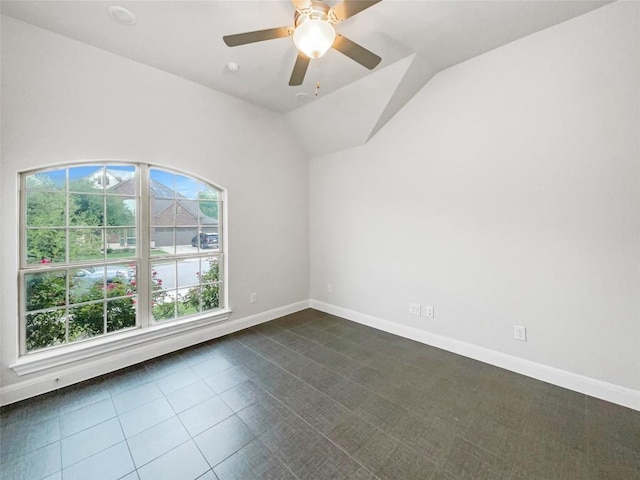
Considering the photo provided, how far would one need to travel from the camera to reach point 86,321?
2480mm

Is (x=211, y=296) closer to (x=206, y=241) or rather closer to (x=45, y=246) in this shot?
(x=206, y=241)

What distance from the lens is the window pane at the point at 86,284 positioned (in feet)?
7.88

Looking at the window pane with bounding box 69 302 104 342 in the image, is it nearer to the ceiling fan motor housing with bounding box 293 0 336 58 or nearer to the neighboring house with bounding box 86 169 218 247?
the neighboring house with bounding box 86 169 218 247

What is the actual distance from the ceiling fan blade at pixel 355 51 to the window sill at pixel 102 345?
2999mm

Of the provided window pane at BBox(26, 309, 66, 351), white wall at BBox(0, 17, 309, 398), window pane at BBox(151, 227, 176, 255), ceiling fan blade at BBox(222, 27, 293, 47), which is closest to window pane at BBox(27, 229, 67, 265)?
white wall at BBox(0, 17, 309, 398)

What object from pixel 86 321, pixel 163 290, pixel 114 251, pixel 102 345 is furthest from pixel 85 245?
pixel 102 345

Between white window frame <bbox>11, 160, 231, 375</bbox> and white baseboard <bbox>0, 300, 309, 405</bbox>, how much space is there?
0.19 feet

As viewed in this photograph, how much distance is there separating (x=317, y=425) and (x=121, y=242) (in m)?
2.50

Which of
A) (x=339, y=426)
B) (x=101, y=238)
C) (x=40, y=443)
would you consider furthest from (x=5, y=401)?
(x=339, y=426)

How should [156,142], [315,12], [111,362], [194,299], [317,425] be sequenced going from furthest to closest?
[194,299] → [156,142] → [111,362] → [317,425] → [315,12]

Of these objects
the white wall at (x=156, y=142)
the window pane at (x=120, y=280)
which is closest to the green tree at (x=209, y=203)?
the white wall at (x=156, y=142)

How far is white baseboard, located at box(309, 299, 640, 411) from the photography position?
6.67ft

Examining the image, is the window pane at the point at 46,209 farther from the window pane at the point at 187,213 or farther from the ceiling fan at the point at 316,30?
the ceiling fan at the point at 316,30

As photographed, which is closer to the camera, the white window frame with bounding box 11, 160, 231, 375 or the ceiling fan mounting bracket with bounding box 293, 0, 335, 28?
the ceiling fan mounting bracket with bounding box 293, 0, 335, 28
